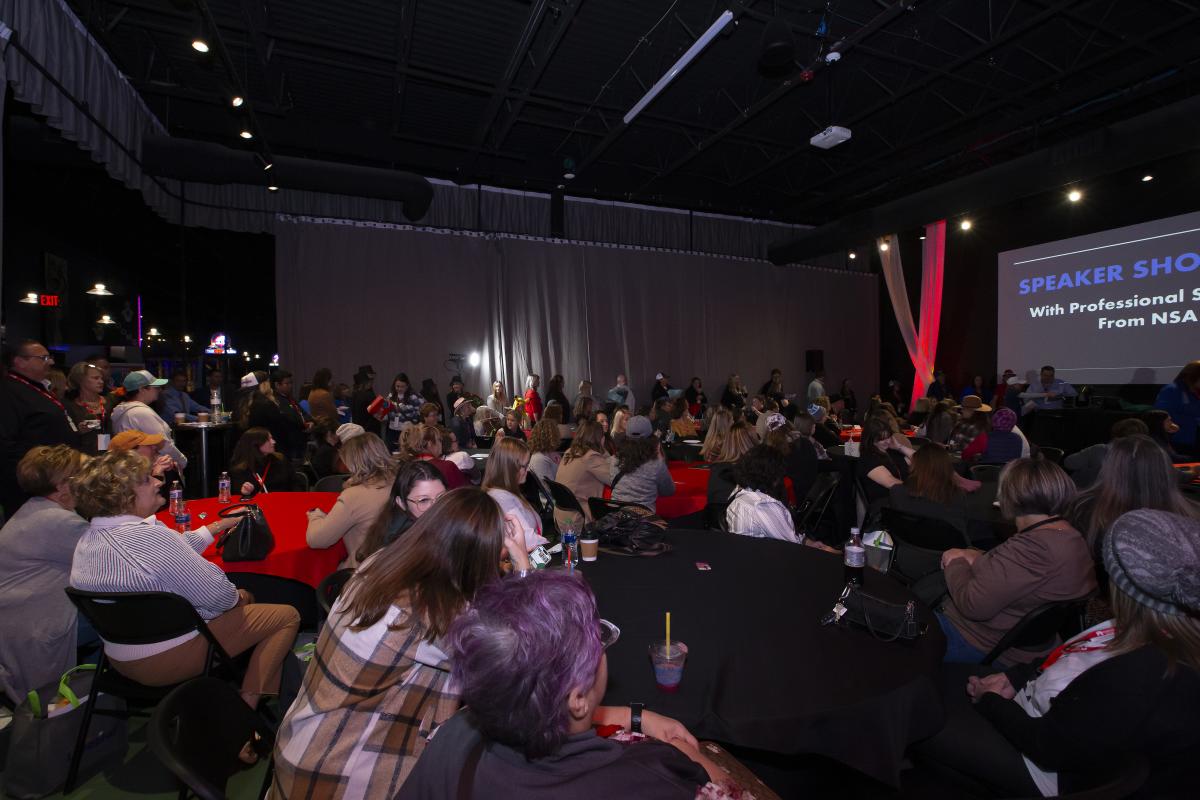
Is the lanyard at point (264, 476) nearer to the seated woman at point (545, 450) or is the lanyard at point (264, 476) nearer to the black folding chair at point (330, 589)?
the seated woman at point (545, 450)

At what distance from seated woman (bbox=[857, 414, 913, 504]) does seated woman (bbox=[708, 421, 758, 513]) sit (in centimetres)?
96

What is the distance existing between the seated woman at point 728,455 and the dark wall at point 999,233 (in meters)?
7.58

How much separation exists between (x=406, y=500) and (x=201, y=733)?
1060 mm

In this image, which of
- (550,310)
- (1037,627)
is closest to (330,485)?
(1037,627)

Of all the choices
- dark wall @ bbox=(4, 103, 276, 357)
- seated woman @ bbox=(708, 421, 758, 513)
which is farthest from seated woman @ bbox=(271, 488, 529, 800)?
dark wall @ bbox=(4, 103, 276, 357)

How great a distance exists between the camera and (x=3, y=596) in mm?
2404

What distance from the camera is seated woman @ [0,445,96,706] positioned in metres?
2.42

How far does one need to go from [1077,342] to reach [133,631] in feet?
38.8

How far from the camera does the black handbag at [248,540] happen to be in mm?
2797

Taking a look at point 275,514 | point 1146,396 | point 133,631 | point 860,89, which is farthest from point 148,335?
point 1146,396

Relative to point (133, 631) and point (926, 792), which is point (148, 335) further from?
point (926, 792)

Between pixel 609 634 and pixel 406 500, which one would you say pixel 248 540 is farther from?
pixel 609 634

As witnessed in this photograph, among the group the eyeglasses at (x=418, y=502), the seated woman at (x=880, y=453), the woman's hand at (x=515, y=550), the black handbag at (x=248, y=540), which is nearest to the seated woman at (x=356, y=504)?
the black handbag at (x=248, y=540)

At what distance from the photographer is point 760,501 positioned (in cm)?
303
